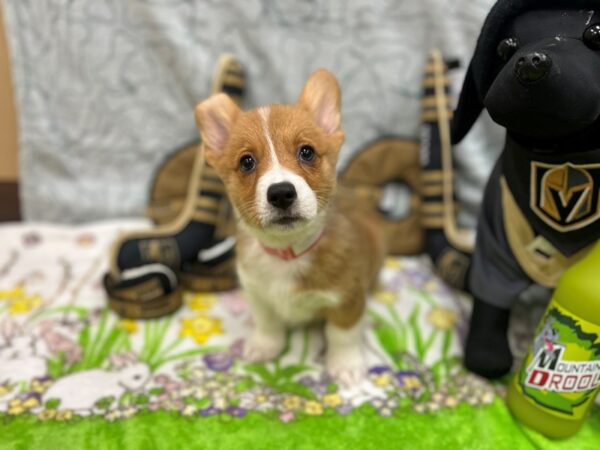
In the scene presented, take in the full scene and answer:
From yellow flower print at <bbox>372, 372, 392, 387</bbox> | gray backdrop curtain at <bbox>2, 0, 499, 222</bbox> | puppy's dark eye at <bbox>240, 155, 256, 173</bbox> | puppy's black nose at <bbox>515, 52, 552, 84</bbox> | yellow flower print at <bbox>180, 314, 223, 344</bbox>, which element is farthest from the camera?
gray backdrop curtain at <bbox>2, 0, 499, 222</bbox>

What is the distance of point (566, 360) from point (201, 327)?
101cm

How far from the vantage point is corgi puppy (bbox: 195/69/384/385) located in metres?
1.10

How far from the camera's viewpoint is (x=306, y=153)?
45.5 inches

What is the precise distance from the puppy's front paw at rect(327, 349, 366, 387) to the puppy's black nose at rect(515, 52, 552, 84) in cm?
82

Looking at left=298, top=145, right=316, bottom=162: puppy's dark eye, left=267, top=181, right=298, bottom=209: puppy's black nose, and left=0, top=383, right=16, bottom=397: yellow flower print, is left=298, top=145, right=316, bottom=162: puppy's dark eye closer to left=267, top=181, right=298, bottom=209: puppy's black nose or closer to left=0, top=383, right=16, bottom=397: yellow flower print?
left=267, top=181, right=298, bottom=209: puppy's black nose

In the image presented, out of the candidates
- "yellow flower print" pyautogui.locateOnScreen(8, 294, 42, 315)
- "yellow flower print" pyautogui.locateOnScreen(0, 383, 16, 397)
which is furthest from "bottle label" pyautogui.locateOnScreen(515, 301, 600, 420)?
"yellow flower print" pyautogui.locateOnScreen(8, 294, 42, 315)

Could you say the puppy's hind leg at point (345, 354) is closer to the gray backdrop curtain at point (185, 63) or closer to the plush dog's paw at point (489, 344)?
the plush dog's paw at point (489, 344)

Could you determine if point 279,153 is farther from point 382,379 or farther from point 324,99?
point 382,379

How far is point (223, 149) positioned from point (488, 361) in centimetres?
86

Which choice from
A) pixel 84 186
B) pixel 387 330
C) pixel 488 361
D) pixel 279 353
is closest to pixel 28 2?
pixel 84 186

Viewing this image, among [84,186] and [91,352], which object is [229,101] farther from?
[84,186]

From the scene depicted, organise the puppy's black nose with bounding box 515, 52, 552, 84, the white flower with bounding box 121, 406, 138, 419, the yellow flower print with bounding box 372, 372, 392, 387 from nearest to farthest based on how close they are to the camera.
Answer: the puppy's black nose with bounding box 515, 52, 552, 84, the white flower with bounding box 121, 406, 138, 419, the yellow flower print with bounding box 372, 372, 392, 387

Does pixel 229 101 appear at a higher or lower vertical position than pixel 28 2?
lower

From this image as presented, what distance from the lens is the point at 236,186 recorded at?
117cm
